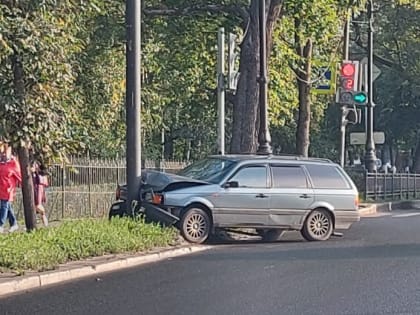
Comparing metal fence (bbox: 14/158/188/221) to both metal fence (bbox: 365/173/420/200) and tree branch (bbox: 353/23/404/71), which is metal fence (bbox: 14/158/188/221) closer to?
metal fence (bbox: 365/173/420/200)

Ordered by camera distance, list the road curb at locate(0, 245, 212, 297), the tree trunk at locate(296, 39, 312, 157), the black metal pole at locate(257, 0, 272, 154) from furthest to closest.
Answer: the tree trunk at locate(296, 39, 312, 157), the black metal pole at locate(257, 0, 272, 154), the road curb at locate(0, 245, 212, 297)

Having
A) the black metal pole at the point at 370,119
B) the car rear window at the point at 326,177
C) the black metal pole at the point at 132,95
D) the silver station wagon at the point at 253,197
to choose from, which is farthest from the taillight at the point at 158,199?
the black metal pole at the point at 370,119

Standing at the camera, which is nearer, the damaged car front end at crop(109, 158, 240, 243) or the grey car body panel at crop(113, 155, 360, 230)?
the damaged car front end at crop(109, 158, 240, 243)

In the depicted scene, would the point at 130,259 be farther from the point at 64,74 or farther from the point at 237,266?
the point at 64,74

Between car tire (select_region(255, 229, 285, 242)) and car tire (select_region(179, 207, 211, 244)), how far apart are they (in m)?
1.82

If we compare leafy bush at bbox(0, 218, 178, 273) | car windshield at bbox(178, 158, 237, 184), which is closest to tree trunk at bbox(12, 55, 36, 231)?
leafy bush at bbox(0, 218, 178, 273)

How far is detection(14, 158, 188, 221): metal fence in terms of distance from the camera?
22.5 m

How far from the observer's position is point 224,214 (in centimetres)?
1727

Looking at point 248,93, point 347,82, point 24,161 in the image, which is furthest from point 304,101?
point 24,161

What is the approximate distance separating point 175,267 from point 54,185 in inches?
397

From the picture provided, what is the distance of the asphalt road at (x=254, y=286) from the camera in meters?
10.2

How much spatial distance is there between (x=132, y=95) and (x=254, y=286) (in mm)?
5938

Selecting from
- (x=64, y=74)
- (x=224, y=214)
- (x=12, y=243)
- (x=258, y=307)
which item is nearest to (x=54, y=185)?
(x=224, y=214)

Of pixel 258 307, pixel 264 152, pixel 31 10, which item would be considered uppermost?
pixel 31 10
